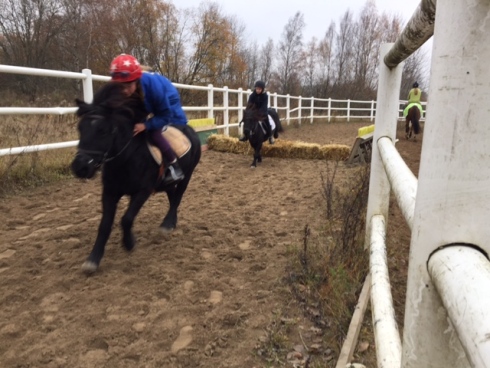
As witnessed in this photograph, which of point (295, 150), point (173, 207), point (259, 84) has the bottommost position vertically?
point (173, 207)

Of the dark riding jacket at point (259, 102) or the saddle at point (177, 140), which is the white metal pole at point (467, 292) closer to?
the saddle at point (177, 140)

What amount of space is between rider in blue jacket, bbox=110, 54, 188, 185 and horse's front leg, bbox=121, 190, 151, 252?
451 mm

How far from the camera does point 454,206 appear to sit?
65cm

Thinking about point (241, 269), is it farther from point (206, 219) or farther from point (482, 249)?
point (482, 249)

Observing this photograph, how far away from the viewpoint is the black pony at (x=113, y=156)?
2.65m

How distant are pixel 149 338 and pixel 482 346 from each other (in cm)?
209

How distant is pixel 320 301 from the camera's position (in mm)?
2572

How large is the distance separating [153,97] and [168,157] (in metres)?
0.56

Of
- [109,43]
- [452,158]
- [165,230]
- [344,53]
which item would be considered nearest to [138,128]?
[165,230]

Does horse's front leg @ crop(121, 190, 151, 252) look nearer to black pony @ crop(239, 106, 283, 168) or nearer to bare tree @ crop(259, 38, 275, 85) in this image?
black pony @ crop(239, 106, 283, 168)

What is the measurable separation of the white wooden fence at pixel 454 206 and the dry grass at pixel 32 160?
5290 millimetres

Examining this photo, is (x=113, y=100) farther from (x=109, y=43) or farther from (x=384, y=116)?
(x=109, y=43)

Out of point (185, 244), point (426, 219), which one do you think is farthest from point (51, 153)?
point (426, 219)

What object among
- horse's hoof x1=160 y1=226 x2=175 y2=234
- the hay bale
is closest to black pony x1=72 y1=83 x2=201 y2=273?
horse's hoof x1=160 y1=226 x2=175 y2=234
